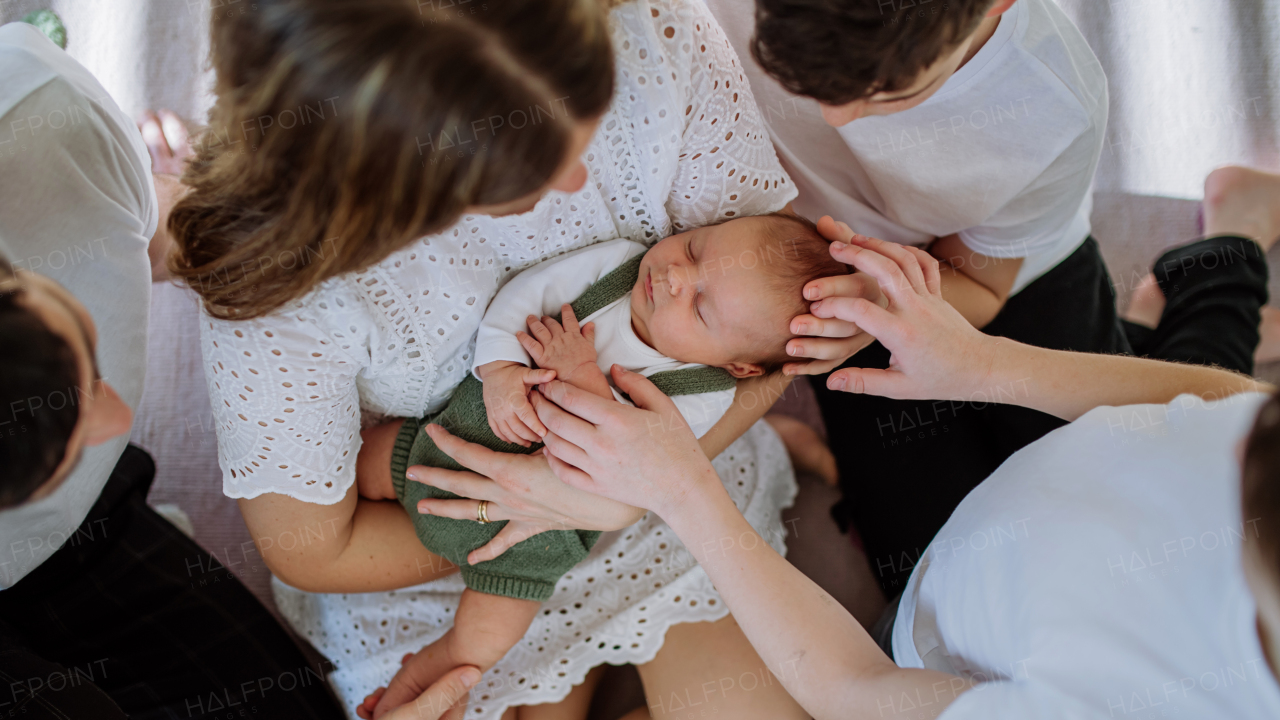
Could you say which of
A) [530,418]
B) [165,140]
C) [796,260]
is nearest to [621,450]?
[530,418]

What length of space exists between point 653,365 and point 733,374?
0.12m

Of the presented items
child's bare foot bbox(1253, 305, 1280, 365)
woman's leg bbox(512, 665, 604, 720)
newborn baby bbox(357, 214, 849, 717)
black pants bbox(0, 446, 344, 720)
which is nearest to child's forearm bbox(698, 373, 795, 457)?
newborn baby bbox(357, 214, 849, 717)

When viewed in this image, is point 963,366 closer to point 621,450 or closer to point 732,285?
point 732,285

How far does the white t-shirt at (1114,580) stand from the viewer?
676 mm

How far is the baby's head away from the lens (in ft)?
3.18

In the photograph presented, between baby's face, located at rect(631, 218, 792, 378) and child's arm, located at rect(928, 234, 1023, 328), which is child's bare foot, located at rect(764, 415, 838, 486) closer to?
child's arm, located at rect(928, 234, 1023, 328)

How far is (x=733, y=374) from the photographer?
3.56ft

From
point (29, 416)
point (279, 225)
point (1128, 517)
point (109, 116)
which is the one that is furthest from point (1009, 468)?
point (109, 116)

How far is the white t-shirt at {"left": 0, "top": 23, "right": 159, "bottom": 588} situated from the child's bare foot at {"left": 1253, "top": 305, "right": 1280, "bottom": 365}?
2.06 meters

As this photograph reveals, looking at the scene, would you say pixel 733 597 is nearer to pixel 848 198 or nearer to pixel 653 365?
pixel 653 365

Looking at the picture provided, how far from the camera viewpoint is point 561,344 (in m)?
1.00

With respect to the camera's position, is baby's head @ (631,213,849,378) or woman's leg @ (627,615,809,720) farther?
woman's leg @ (627,615,809,720)

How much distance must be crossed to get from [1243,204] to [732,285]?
140 centimetres

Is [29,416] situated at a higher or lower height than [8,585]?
higher
